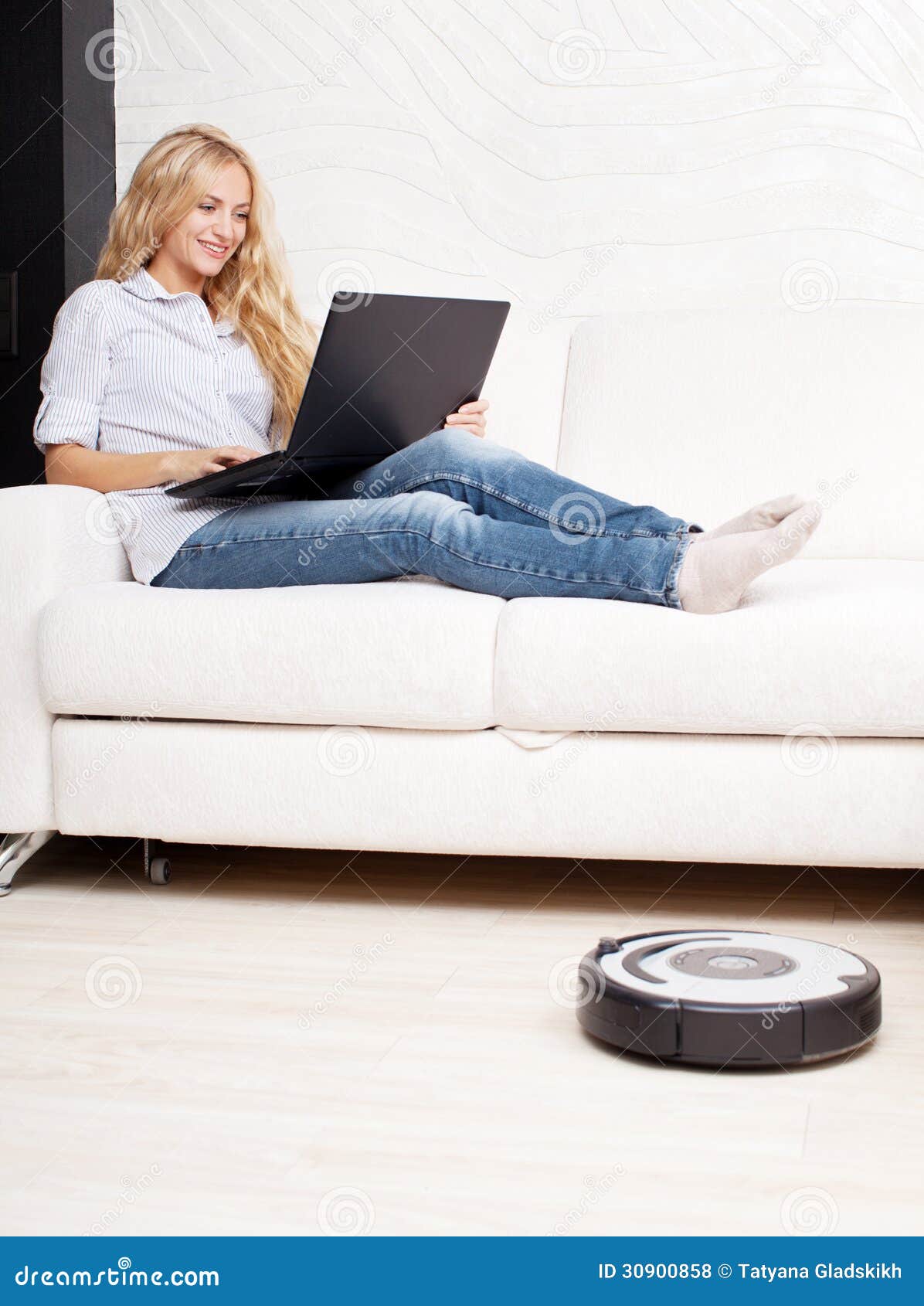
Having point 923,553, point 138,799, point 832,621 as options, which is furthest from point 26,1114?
point 923,553

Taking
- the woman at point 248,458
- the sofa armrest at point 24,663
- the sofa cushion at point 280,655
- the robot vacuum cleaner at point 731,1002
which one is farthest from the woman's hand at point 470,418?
the robot vacuum cleaner at point 731,1002

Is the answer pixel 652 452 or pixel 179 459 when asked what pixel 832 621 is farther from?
pixel 179 459

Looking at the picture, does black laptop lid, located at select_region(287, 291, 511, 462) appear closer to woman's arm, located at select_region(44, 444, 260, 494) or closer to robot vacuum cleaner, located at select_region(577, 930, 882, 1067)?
woman's arm, located at select_region(44, 444, 260, 494)

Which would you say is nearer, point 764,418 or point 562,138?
point 764,418

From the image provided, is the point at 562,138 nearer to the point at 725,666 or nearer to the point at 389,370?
the point at 389,370

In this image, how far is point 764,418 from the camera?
88.9 inches

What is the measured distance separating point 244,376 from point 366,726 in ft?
2.56

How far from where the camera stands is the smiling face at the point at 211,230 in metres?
2.14

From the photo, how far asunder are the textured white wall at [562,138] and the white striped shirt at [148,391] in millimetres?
478

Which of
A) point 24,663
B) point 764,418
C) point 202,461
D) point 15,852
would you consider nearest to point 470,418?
point 202,461

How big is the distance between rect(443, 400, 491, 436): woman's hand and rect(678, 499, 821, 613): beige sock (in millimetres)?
574

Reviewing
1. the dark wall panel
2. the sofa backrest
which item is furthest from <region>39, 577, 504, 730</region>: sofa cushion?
the dark wall panel

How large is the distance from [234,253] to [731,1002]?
166cm

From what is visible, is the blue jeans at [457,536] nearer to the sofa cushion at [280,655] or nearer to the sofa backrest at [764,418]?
the sofa cushion at [280,655]
